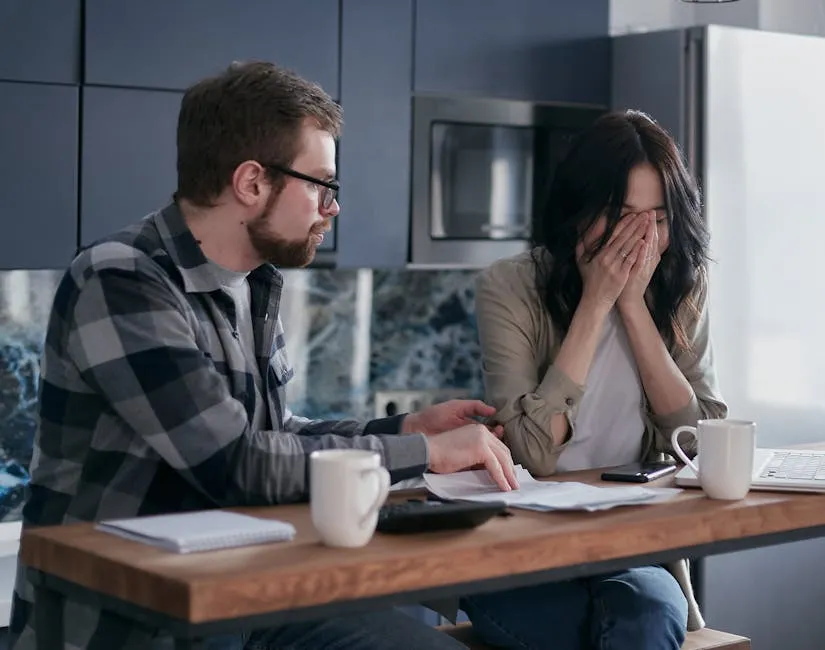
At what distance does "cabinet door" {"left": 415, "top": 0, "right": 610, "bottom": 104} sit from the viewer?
3.50m

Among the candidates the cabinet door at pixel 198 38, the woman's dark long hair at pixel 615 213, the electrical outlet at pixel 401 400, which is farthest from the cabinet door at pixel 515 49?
the woman's dark long hair at pixel 615 213

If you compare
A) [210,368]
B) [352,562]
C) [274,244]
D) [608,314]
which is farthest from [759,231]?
[352,562]

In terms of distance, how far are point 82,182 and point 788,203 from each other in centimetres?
181

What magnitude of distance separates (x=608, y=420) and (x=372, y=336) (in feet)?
4.97

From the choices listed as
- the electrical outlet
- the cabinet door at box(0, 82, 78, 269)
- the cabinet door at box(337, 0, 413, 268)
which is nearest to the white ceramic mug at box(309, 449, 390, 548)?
the cabinet door at box(0, 82, 78, 269)

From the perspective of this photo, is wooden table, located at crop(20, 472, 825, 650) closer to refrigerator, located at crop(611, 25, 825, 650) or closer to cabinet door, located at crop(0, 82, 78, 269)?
cabinet door, located at crop(0, 82, 78, 269)

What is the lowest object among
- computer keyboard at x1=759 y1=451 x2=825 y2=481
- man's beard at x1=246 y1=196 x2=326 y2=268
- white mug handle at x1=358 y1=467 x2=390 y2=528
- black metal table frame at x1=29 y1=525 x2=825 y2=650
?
black metal table frame at x1=29 y1=525 x2=825 y2=650

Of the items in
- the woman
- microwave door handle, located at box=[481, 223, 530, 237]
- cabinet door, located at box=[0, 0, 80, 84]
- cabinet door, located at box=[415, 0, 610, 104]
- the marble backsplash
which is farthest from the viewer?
the marble backsplash

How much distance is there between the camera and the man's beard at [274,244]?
2.04m

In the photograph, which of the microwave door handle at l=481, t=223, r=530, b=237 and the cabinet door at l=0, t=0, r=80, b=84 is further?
the microwave door handle at l=481, t=223, r=530, b=237

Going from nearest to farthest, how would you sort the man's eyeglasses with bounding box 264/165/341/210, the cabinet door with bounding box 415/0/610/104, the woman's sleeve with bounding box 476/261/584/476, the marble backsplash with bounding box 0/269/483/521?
the man's eyeglasses with bounding box 264/165/341/210, the woman's sleeve with bounding box 476/261/584/476, the cabinet door with bounding box 415/0/610/104, the marble backsplash with bounding box 0/269/483/521

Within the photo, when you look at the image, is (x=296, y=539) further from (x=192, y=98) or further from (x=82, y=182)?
(x=82, y=182)

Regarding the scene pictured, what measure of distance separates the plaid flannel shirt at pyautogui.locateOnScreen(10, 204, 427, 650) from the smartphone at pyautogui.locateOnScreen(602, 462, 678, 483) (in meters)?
0.37

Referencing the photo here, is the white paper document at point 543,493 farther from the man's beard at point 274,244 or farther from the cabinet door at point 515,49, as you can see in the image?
the cabinet door at point 515,49
